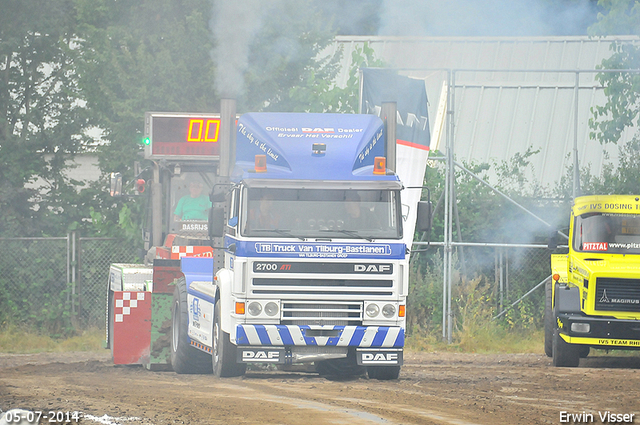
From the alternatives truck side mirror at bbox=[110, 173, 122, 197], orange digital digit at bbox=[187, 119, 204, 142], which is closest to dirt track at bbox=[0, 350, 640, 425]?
truck side mirror at bbox=[110, 173, 122, 197]

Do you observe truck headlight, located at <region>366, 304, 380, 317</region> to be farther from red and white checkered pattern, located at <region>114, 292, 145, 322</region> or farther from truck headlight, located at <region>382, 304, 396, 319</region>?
red and white checkered pattern, located at <region>114, 292, 145, 322</region>

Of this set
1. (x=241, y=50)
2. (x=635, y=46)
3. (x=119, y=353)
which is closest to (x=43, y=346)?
(x=119, y=353)

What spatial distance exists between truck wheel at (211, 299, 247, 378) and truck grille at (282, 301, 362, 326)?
35.8 inches

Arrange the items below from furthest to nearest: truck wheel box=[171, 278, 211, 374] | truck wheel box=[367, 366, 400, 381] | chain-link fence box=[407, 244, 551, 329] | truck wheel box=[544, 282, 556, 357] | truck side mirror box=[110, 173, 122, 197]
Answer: chain-link fence box=[407, 244, 551, 329], truck wheel box=[544, 282, 556, 357], truck side mirror box=[110, 173, 122, 197], truck wheel box=[171, 278, 211, 374], truck wheel box=[367, 366, 400, 381]

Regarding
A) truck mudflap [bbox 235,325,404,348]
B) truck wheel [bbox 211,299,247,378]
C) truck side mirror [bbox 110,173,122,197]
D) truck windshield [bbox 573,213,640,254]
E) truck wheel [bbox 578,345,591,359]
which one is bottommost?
truck wheel [bbox 578,345,591,359]

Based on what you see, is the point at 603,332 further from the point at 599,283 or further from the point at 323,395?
the point at 323,395

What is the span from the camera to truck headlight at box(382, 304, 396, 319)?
38.0 feet

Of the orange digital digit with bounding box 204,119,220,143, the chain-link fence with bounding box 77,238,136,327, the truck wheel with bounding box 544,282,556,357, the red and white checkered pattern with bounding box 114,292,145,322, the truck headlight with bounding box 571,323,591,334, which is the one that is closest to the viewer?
the red and white checkered pattern with bounding box 114,292,145,322

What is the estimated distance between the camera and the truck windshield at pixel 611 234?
15.1m

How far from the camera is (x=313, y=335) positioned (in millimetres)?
11531

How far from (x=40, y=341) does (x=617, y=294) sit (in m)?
10.8

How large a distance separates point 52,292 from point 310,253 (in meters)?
10.5

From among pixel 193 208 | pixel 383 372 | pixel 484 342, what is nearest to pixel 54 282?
pixel 193 208

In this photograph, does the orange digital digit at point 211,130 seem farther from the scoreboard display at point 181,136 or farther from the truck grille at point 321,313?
the truck grille at point 321,313
